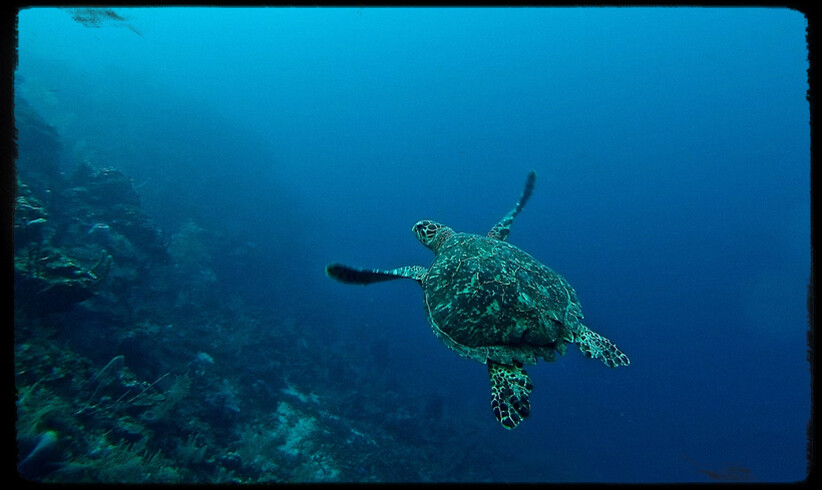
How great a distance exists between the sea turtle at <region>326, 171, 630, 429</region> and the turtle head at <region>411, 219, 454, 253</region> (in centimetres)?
100

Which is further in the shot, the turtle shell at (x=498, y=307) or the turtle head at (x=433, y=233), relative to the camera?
the turtle head at (x=433, y=233)

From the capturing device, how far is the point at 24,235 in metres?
5.30

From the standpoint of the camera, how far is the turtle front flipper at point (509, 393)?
2996mm

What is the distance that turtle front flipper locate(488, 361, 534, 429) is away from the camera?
300 centimetres

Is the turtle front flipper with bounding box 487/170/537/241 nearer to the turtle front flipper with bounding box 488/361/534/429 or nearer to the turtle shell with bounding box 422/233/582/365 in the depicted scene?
the turtle shell with bounding box 422/233/582/365

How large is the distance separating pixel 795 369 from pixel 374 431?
4156cm

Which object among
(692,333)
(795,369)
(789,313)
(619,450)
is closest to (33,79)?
(619,450)

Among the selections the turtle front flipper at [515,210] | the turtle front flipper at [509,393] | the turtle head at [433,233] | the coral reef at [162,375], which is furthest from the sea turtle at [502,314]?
the coral reef at [162,375]

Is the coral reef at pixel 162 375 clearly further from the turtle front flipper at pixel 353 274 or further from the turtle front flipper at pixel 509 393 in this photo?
the turtle front flipper at pixel 509 393

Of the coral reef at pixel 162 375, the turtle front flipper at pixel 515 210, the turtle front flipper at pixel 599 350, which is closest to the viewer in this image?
the turtle front flipper at pixel 599 350

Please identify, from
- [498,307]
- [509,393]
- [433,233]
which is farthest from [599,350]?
[433,233]

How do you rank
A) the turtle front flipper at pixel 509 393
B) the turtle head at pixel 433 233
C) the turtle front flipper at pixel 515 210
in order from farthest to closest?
the turtle front flipper at pixel 515 210
the turtle head at pixel 433 233
the turtle front flipper at pixel 509 393

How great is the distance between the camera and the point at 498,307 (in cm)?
332
